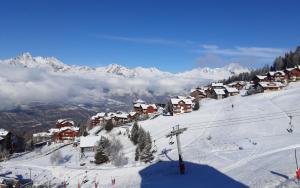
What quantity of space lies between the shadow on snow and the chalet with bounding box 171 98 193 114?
87.8 meters

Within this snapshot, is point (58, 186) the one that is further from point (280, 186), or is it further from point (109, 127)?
point (109, 127)

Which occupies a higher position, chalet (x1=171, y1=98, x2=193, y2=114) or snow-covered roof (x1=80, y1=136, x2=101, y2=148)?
chalet (x1=171, y1=98, x2=193, y2=114)

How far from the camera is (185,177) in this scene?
140 feet

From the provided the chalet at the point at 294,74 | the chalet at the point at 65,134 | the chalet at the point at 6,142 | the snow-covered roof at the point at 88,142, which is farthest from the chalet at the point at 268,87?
the chalet at the point at 6,142

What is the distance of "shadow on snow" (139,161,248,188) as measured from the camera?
36812mm

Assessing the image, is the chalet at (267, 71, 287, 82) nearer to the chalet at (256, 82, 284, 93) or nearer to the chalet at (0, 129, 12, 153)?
the chalet at (256, 82, 284, 93)

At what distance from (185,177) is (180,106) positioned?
3912 inches

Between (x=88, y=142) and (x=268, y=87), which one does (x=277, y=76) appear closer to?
(x=268, y=87)

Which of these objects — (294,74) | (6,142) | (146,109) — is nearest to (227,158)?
(294,74)

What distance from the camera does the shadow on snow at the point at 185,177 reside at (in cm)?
3681

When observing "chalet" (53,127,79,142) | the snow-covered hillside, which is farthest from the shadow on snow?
"chalet" (53,127,79,142)

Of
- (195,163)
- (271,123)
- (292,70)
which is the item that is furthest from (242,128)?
(292,70)

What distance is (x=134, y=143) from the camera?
104375 millimetres

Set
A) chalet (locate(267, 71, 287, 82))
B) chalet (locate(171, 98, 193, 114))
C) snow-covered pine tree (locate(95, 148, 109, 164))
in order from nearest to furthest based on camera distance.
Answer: snow-covered pine tree (locate(95, 148, 109, 164)) → chalet (locate(171, 98, 193, 114)) → chalet (locate(267, 71, 287, 82))
